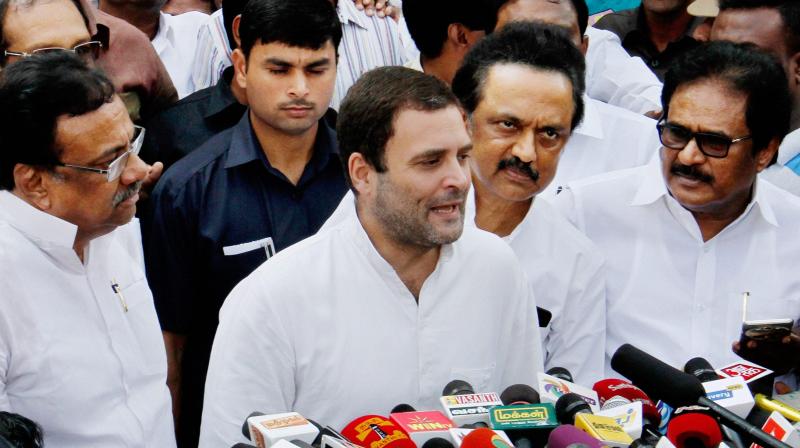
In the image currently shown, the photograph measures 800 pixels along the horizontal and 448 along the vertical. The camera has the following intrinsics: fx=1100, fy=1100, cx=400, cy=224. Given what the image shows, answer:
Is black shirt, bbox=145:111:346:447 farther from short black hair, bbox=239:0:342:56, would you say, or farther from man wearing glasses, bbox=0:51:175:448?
man wearing glasses, bbox=0:51:175:448

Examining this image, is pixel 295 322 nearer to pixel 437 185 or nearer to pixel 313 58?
pixel 437 185

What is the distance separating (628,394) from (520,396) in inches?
11.4

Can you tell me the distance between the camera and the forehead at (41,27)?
12.9ft

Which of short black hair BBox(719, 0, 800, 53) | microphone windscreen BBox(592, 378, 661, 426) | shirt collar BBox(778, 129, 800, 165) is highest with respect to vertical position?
short black hair BBox(719, 0, 800, 53)

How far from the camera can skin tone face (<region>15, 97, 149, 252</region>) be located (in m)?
3.18

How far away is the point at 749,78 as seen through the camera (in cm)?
394

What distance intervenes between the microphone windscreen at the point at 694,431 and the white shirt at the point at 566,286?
3.99ft

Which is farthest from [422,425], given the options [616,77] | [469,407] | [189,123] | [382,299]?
[616,77]

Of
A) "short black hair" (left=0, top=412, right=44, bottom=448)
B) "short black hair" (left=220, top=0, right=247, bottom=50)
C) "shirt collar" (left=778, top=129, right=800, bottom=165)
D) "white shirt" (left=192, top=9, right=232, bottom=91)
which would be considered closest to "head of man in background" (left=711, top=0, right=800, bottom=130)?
"shirt collar" (left=778, top=129, right=800, bottom=165)

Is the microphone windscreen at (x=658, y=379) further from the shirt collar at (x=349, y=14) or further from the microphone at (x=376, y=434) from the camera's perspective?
the shirt collar at (x=349, y=14)

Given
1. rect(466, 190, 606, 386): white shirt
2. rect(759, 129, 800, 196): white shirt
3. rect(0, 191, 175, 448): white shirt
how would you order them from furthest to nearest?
rect(759, 129, 800, 196): white shirt → rect(466, 190, 606, 386): white shirt → rect(0, 191, 175, 448): white shirt

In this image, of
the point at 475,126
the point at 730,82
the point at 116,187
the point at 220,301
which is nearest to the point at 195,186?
the point at 220,301

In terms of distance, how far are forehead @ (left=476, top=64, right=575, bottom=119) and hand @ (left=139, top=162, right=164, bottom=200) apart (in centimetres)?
122

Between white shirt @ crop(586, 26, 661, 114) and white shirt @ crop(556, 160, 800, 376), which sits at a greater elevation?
white shirt @ crop(586, 26, 661, 114)
